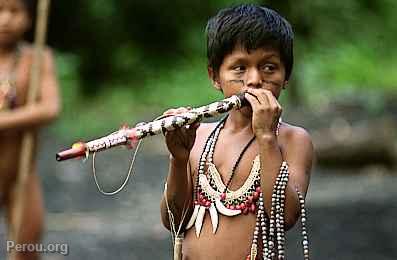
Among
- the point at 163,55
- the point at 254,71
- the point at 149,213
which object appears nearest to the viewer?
the point at 254,71

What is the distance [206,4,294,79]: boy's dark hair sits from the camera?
2.59 metres

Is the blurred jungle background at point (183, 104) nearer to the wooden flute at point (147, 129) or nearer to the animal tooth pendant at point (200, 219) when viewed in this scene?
the animal tooth pendant at point (200, 219)

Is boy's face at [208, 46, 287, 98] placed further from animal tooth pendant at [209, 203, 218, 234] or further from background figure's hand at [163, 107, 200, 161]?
animal tooth pendant at [209, 203, 218, 234]

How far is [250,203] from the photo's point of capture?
2.59 m

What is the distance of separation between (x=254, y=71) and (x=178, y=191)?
0.34m

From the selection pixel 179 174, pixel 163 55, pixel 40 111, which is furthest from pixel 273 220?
pixel 163 55

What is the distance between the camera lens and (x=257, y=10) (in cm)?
269

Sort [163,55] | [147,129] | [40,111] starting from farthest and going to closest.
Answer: [163,55] < [40,111] < [147,129]

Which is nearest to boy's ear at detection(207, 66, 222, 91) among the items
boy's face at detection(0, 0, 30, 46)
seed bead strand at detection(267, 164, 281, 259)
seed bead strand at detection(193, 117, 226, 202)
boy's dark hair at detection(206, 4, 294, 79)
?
boy's dark hair at detection(206, 4, 294, 79)

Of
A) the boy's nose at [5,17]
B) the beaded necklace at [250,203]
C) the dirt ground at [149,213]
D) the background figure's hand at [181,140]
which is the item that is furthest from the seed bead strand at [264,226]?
the dirt ground at [149,213]

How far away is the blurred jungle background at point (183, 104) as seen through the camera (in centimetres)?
623

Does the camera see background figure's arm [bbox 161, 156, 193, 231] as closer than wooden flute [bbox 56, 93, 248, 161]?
No

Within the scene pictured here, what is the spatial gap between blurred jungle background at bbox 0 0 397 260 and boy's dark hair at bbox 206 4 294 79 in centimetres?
271

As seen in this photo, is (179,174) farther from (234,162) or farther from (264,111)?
(264,111)
